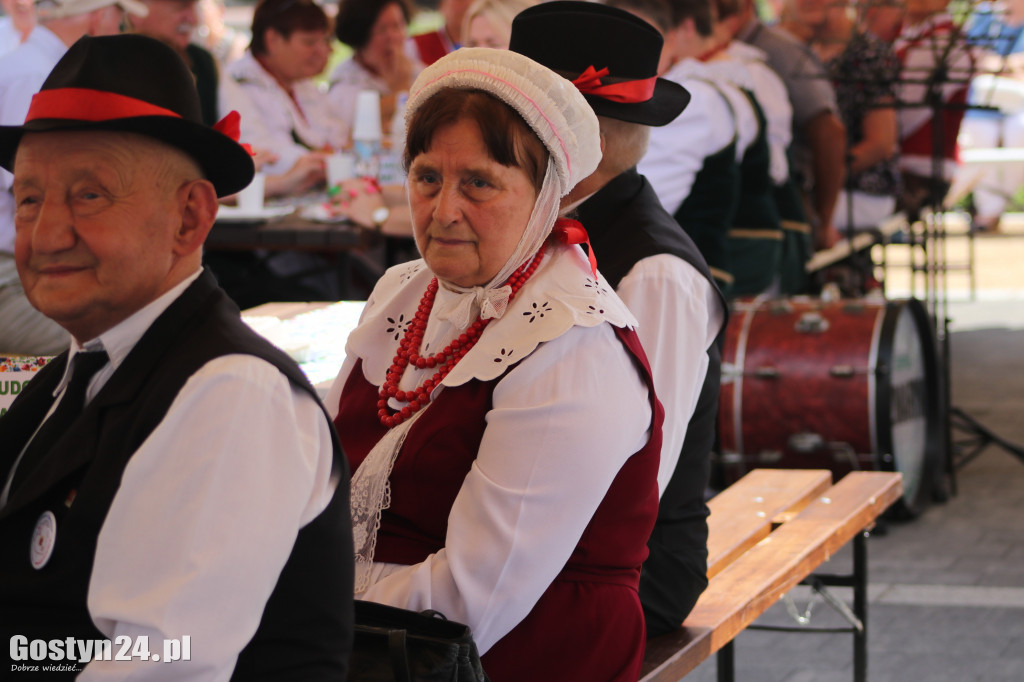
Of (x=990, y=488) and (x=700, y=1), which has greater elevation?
(x=700, y=1)

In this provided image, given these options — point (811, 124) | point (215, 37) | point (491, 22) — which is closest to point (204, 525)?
point (491, 22)

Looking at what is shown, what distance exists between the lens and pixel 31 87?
4.12 m

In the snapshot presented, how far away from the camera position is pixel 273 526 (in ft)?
4.76

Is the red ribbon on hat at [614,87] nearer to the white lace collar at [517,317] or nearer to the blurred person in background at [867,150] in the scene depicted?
the white lace collar at [517,317]

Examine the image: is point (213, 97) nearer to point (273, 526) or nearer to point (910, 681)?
point (910, 681)

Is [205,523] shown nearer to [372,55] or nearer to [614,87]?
[614,87]

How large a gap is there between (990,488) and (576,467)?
15.0 ft

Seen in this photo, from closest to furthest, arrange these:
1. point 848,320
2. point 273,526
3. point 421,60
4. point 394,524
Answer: point 273,526
point 394,524
point 848,320
point 421,60

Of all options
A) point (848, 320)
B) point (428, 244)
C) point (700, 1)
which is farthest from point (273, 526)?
point (700, 1)

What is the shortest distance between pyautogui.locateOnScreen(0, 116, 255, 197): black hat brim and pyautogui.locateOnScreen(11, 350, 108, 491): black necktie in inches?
10.6

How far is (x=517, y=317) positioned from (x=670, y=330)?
54 cm

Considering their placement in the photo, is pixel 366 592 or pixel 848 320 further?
pixel 848 320

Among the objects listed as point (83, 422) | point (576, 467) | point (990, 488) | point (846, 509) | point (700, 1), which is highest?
point (700, 1)

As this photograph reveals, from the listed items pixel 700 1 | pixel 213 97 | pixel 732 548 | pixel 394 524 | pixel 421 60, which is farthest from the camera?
pixel 421 60
